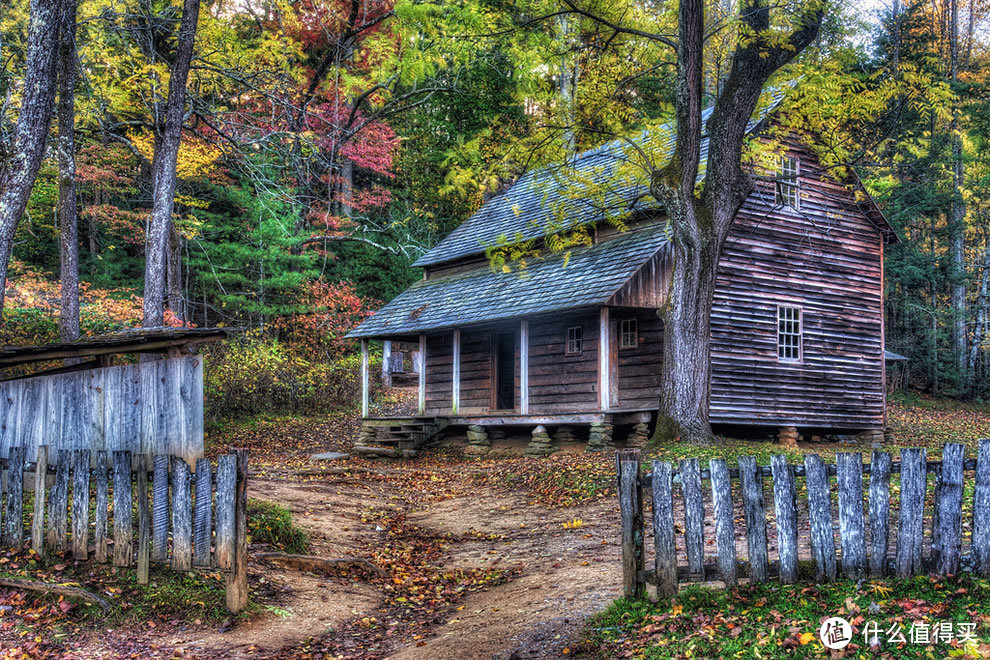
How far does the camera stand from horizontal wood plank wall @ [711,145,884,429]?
65.4ft

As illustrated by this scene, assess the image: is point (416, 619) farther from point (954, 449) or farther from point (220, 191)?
point (220, 191)

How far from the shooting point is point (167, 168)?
18156 mm

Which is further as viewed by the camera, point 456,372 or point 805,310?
point 456,372

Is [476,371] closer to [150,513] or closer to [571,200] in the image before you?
[571,200]

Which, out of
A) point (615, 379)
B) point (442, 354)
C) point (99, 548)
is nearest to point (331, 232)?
point (442, 354)

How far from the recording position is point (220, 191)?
3212 cm

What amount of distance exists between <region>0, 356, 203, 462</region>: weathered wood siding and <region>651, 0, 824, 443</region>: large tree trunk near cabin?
937 centimetres

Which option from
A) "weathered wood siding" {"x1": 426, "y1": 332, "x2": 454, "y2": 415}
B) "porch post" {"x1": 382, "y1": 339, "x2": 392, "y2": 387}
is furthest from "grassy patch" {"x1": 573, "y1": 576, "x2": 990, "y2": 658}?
"porch post" {"x1": 382, "y1": 339, "x2": 392, "y2": 387}

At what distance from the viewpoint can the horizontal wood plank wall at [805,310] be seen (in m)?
19.9

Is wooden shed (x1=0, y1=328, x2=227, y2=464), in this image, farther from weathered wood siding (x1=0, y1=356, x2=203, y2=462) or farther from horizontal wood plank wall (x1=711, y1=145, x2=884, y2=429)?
horizontal wood plank wall (x1=711, y1=145, x2=884, y2=429)

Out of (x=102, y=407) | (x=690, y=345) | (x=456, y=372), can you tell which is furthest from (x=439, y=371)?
(x=102, y=407)

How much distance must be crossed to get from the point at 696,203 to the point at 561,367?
6.31 metres

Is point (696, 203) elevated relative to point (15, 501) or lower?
elevated

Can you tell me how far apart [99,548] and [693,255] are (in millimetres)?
11945
